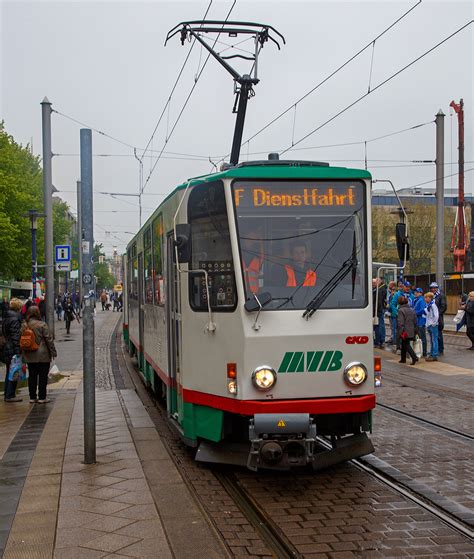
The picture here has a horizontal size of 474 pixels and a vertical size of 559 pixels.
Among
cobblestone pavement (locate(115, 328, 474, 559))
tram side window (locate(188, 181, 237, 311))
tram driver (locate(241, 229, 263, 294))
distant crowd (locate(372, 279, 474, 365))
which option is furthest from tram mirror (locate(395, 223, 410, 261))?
distant crowd (locate(372, 279, 474, 365))

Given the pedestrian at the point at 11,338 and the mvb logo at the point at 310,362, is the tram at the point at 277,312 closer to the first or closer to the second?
the mvb logo at the point at 310,362

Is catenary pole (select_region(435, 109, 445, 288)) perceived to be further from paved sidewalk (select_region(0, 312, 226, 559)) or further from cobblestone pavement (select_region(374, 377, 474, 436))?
paved sidewalk (select_region(0, 312, 226, 559))

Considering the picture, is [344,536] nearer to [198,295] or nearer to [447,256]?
[198,295]

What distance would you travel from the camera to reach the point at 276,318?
263 inches

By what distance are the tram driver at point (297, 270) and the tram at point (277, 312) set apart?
0.01 meters

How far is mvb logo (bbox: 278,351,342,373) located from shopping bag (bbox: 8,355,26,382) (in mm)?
6456

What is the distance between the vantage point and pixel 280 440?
6523 millimetres

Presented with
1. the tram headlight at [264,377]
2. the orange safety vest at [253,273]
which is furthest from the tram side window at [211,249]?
the tram headlight at [264,377]

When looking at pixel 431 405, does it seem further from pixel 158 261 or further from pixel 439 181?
pixel 439 181

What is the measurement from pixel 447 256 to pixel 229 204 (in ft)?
180

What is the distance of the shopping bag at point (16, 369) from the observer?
11.8 metres

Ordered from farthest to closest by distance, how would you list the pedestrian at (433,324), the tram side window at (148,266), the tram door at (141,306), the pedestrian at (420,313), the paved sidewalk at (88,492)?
1. the pedestrian at (420,313)
2. the pedestrian at (433,324)
3. the tram door at (141,306)
4. the tram side window at (148,266)
5. the paved sidewalk at (88,492)

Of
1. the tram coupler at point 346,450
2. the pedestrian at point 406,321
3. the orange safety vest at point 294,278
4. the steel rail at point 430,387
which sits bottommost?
the steel rail at point 430,387

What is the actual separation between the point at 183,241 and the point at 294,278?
1143 millimetres
